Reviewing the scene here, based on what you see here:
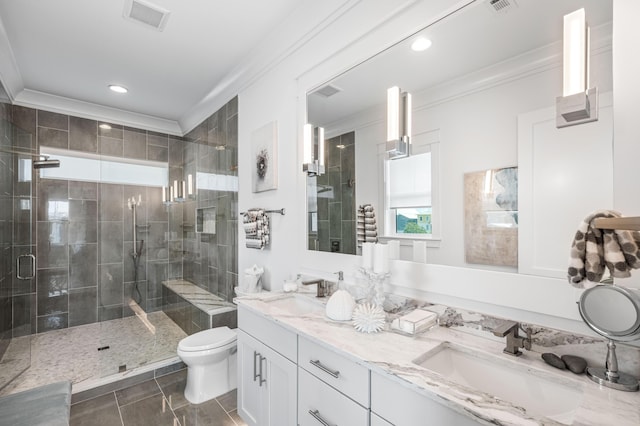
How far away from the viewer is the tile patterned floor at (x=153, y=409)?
6.81ft

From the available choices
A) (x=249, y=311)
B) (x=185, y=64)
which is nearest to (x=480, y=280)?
(x=249, y=311)

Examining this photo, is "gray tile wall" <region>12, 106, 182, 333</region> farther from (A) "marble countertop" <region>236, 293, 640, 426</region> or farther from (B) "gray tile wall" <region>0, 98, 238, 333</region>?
(A) "marble countertop" <region>236, 293, 640, 426</region>

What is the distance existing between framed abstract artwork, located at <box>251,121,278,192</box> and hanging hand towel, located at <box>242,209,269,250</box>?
0.69 ft

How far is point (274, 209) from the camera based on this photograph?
7.79 ft

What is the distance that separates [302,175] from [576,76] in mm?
1489

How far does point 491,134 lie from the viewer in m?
1.18

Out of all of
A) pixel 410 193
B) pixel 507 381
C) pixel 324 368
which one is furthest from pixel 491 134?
pixel 324 368

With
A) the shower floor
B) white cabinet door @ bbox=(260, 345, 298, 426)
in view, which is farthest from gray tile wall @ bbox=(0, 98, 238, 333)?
white cabinet door @ bbox=(260, 345, 298, 426)

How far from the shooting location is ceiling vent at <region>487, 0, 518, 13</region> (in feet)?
3.60

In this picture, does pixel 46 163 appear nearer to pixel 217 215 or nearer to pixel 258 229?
pixel 217 215

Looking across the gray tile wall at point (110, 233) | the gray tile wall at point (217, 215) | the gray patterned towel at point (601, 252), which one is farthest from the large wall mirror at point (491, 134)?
the gray tile wall at point (110, 233)

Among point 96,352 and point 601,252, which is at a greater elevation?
point 601,252

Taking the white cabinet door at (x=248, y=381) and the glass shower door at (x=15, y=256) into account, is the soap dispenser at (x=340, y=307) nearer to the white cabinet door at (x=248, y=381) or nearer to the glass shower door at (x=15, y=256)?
the white cabinet door at (x=248, y=381)

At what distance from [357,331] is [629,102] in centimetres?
119
